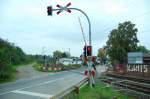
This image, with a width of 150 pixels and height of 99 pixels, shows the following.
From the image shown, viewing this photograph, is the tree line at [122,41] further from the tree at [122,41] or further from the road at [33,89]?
the road at [33,89]

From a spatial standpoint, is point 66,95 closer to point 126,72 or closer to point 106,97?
point 106,97

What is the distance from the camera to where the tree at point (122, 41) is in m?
48.5

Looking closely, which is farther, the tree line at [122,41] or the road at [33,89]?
the tree line at [122,41]

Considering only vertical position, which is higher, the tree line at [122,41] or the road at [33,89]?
the tree line at [122,41]

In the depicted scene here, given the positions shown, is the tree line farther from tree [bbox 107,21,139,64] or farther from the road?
the road

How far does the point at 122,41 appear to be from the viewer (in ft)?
161

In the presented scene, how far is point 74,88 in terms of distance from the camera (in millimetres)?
12125

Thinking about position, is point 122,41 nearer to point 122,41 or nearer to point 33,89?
point 122,41

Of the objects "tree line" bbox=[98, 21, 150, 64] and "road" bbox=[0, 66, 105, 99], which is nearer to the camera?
"road" bbox=[0, 66, 105, 99]

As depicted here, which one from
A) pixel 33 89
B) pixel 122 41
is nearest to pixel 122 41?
pixel 122 41

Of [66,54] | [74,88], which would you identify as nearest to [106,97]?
[74,88]

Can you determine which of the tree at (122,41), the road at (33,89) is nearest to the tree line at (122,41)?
the tree at (122,41)

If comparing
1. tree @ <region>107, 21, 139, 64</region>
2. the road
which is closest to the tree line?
tree @ <region>107, 21, 139, 64</region>

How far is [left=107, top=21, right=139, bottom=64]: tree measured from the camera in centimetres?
4853
